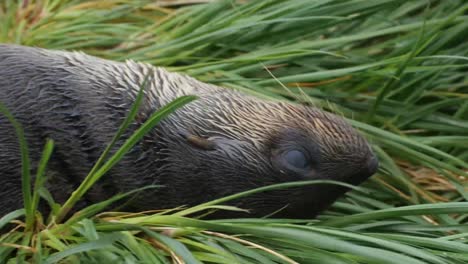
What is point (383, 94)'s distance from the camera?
4141 mm

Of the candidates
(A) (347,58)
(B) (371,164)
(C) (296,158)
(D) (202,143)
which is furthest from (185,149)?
(A) (347,58)

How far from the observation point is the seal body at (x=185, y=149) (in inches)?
138

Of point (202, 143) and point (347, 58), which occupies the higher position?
point (347, 58)

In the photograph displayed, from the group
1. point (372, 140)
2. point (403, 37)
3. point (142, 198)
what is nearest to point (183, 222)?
point (142, 198)

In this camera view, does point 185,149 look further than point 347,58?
No

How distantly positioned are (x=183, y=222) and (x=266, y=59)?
3.90 ft

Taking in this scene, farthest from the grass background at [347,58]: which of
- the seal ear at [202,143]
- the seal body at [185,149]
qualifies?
the seal ear at [202,143]

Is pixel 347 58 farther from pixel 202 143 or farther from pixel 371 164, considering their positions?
pixel 202 143

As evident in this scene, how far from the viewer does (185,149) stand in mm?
3551

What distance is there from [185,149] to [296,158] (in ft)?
1.11

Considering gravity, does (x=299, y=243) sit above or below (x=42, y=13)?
below

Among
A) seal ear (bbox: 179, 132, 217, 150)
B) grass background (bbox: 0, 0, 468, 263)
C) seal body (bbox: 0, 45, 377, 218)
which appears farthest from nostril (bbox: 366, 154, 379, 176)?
seal ear (bbox: 179, 132, 217, 150)

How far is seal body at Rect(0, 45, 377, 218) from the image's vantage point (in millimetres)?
3508

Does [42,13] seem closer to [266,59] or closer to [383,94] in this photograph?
[266,59]
